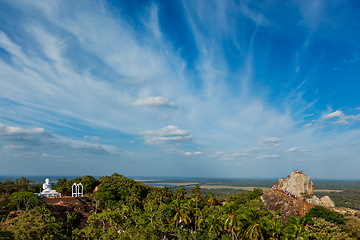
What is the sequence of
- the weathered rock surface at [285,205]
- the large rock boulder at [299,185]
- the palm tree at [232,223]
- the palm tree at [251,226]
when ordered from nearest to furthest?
the palm tree at [251,226]
the palm tree at [232,223]
the weathered rock surface at [285,205]
the large rock boulder at [299,185]

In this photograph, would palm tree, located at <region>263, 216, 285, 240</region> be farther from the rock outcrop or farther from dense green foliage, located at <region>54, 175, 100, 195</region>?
dense green foliage, located at <region>54, 175, 100, 195</region>

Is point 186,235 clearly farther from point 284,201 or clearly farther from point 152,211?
point 284,201

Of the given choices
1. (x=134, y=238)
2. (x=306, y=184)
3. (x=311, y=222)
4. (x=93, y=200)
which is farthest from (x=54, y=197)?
(x=306, y=184)

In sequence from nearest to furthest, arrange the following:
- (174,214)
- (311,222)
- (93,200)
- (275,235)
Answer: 1. (275,235)
2. (311,222)
3. (174,214)
4. (93,200)

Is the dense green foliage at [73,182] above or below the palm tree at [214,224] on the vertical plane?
above

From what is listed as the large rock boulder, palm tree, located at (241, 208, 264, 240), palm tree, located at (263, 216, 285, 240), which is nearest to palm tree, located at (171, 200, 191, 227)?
palm tree, located at (241, 208, 264, 240)

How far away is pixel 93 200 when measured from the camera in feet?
229

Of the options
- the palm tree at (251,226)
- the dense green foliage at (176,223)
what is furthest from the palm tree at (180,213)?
the palm tree at (251,226)

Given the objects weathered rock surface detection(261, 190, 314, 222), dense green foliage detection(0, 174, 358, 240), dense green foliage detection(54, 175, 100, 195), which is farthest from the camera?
dense green foliage detection(54, 175, 100, 195)

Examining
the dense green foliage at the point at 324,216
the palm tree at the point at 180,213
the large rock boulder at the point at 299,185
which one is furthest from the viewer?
the large rock boulder at the point at 299,185

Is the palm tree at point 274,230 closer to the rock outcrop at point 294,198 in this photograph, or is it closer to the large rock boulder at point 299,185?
the rock outcrop at point 294,198

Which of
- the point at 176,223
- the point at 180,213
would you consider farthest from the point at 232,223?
the point at 176,223

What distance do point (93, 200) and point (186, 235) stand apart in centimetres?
4529

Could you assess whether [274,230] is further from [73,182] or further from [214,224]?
[73,182]
